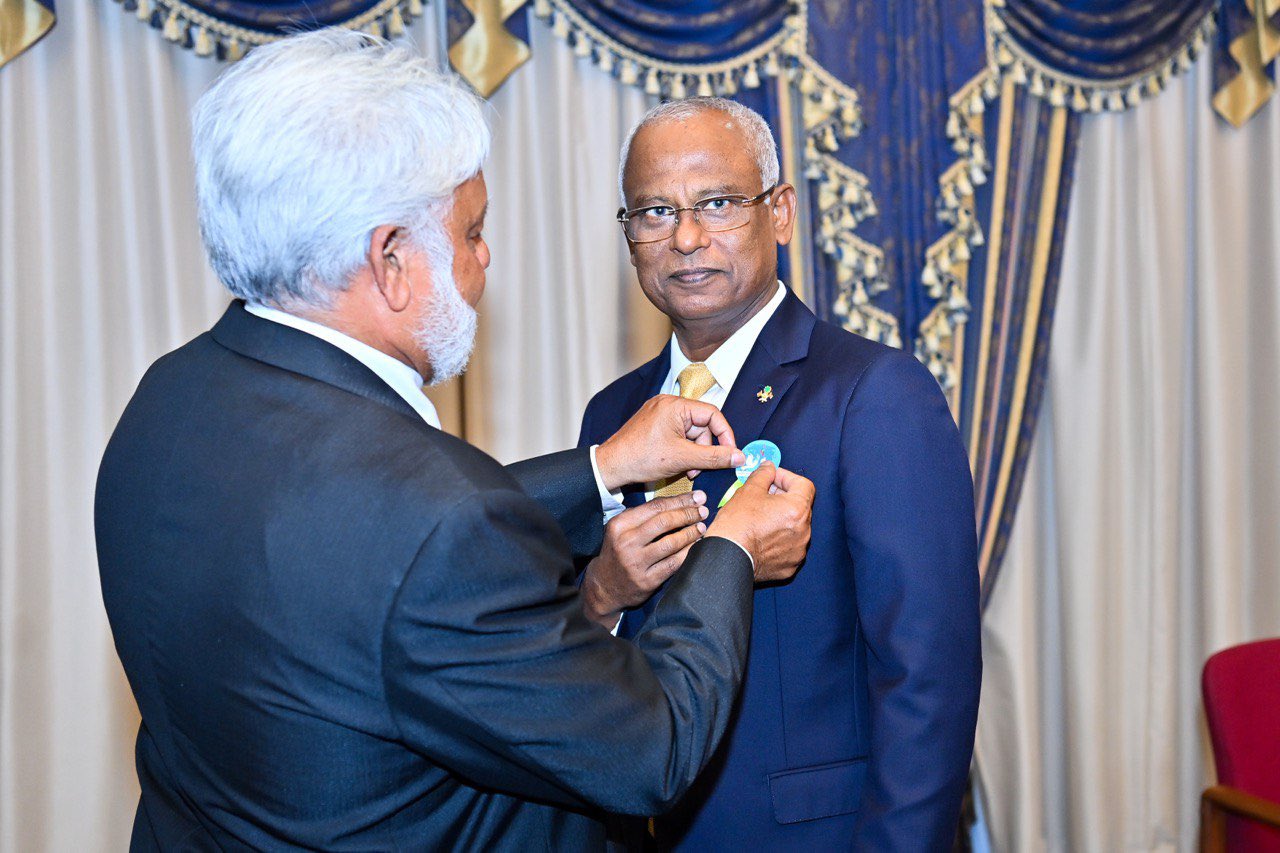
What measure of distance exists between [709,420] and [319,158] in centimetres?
80

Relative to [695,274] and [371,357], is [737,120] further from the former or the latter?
[371,357]

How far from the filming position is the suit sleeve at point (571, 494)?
2057mm

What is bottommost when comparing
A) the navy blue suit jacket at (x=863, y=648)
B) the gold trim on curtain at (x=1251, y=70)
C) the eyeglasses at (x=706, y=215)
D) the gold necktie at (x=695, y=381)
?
the navy blue suit jacket at (x=863, y=648)

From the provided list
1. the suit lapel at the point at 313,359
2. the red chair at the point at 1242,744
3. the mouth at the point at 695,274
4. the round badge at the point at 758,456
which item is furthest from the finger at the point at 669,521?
the red chair at the point at 1242,744

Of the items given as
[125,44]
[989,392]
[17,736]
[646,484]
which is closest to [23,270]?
[125,44]

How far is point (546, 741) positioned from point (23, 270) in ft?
8.81

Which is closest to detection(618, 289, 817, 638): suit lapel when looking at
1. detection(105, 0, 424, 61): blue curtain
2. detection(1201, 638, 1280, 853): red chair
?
detection(1201, 638, 1280, 853): red chair

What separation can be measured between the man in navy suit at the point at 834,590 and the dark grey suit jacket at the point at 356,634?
42 cm

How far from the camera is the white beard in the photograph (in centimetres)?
150

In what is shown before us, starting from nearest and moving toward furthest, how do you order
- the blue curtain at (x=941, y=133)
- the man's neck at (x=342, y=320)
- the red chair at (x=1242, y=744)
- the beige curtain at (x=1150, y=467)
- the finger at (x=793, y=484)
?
the man's neck at (x=342, y=320)
the finger at (x=793, y=484)
the red chair at (x=1242, y=744)
the blue curtain at (x=941, y=133)
the beige curtain at (x=1150, y=467)

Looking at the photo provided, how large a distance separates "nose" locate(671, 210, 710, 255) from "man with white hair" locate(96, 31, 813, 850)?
599 millimetres

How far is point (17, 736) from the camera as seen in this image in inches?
130

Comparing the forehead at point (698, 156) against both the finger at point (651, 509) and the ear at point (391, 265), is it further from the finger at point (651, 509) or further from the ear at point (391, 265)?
the ear at point (391, 265)

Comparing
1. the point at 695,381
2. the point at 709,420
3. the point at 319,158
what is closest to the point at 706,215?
the point at 695,381
